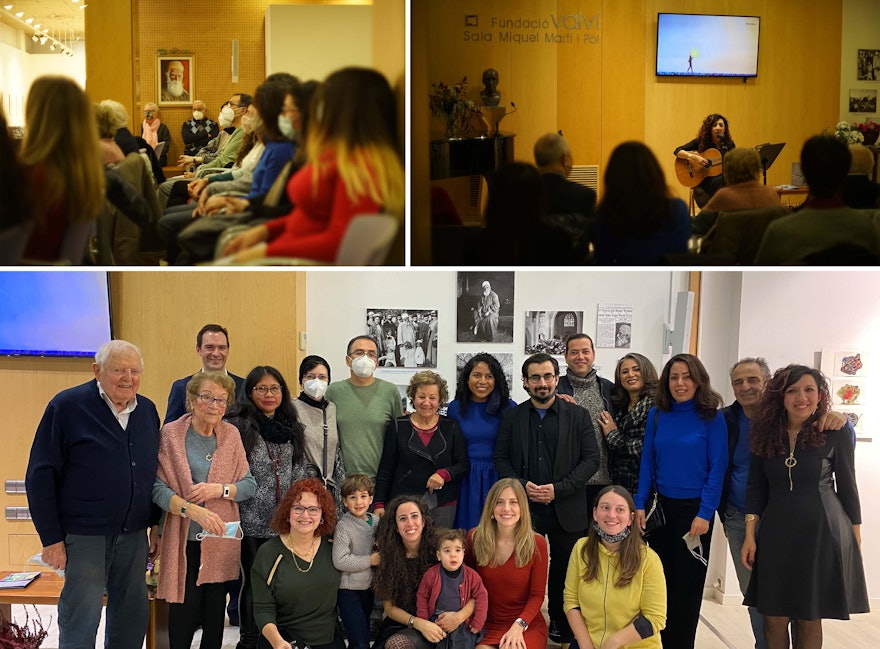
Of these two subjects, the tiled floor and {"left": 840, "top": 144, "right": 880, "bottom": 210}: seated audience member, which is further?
the tiled floor

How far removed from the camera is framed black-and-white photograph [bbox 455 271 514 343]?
541 centimetres

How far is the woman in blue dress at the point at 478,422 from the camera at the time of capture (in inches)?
171

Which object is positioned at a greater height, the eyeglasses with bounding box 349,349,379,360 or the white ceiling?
the white ceiling

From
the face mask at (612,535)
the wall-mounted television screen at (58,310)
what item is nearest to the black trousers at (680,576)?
the face mask at (612,535)

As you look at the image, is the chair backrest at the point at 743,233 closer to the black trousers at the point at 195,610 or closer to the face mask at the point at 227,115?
the face mask at the point at 227,115

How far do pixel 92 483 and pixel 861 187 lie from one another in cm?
281

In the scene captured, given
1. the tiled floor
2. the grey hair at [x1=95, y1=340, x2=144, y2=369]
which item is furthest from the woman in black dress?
the grey hair at [x1=95, y1=340, x2=144, y2=369]

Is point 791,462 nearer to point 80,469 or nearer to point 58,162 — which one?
point 80,469

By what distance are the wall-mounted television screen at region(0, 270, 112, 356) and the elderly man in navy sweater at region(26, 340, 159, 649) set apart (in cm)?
164

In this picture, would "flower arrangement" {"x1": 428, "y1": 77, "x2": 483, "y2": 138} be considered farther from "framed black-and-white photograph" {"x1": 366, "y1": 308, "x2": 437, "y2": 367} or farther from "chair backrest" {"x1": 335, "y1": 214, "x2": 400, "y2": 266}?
"framed black-and-white photograph" {"x1": 366, "y1": 308, "x2": 437, "y2": 367}

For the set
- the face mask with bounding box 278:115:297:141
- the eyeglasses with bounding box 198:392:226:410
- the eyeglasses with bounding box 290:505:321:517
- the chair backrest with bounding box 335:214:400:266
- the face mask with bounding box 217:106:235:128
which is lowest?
the eyeglasses with bounding box 290:505:321:517

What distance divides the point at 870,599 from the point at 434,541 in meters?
2.79

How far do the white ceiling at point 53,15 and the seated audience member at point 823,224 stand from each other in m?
2.07

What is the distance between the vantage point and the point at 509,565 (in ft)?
12.8
